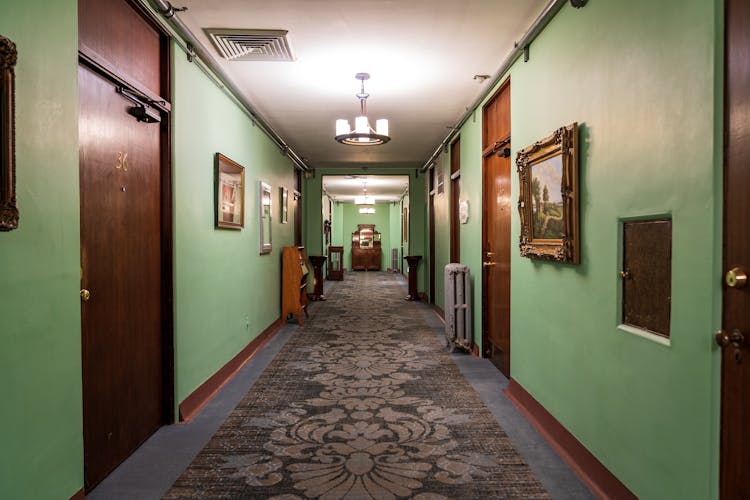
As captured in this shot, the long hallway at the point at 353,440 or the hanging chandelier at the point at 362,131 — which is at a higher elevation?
the hanging chandelier at the point at 362,131

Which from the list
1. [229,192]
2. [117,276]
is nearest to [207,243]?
[229,192]

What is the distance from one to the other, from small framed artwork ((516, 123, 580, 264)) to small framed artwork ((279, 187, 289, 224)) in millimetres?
4740

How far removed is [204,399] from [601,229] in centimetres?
321

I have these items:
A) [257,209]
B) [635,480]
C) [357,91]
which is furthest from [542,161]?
[257,209]

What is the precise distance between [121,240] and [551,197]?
2.66 metres

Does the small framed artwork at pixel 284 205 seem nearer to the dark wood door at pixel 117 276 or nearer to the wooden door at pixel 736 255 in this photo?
the dark wood door at pixel 117 276

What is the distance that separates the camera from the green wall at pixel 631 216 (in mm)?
1700

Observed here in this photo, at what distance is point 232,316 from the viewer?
4840 millimetres

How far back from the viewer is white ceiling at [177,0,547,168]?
3.26 m

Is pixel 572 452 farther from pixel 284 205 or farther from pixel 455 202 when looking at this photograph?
pixel 284 205

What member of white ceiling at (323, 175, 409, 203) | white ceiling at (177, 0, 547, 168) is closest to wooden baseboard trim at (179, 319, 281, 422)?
white ceiling at (177, 0, 547, 168)

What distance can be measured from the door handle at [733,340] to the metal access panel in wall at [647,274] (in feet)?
1.06

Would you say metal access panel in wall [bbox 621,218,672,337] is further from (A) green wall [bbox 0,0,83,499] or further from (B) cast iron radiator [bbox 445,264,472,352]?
(B) cast iron radiator [bbox 445,264,472,352]

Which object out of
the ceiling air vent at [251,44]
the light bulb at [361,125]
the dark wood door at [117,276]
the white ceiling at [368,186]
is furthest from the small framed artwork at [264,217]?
the white ceiling at [368,186]
